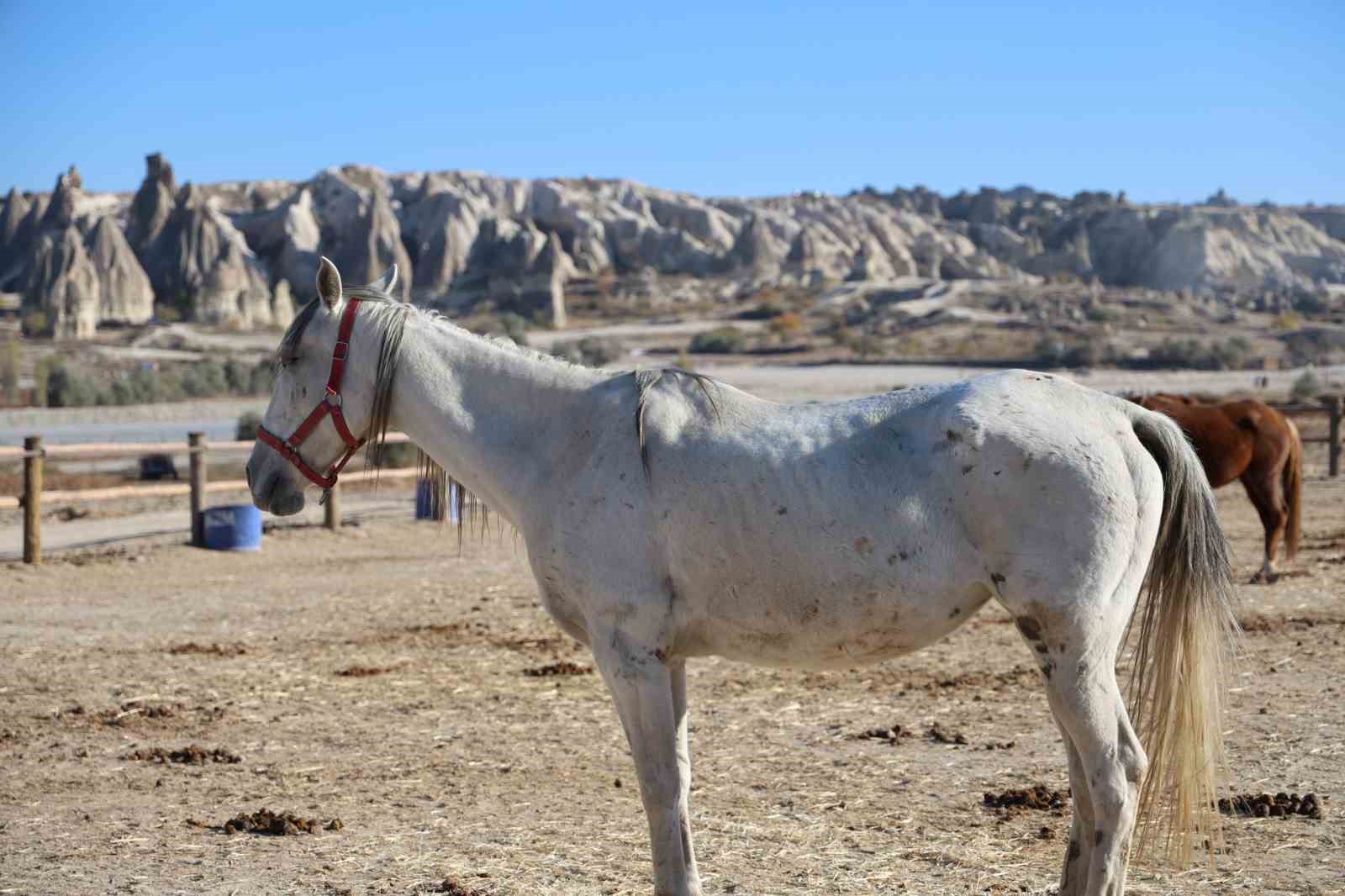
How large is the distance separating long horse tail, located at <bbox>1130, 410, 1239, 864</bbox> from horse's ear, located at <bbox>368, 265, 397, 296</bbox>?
2.45 m

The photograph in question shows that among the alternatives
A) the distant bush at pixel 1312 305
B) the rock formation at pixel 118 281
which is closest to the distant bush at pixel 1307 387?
the distant bush at pixel 1312 305

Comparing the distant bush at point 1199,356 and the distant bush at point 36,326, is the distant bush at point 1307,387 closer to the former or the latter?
the distant bush at point 1199,356

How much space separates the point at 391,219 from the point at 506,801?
282ft

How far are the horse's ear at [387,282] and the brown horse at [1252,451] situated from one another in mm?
7794

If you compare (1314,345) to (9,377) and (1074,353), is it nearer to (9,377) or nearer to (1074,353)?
(1074,353)

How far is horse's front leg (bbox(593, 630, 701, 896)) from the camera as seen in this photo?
3736 millimetres

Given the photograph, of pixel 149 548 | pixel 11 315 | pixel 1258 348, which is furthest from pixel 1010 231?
pixel 149 548

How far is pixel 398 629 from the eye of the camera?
9.29 m

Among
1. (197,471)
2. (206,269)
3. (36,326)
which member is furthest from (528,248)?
(197,471)

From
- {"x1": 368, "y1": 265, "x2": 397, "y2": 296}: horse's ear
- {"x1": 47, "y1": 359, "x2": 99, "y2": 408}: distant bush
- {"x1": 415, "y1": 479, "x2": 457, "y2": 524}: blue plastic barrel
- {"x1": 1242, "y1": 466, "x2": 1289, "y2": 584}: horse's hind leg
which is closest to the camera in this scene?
{"x1": 368, "y1": 265, "x2": 397, "y2": 296}: horse's ear

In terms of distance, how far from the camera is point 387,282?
14.6ft

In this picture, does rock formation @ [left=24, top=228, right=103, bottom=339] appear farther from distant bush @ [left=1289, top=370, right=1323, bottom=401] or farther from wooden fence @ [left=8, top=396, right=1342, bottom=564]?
distant bush @ [left=1289, top=370, right=1323, bottom=401]

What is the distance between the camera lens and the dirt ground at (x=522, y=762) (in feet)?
14.6

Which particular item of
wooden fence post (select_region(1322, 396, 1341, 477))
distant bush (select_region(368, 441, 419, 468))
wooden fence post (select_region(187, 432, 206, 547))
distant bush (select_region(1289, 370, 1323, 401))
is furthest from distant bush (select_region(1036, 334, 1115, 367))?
wooden fence post (select_region(187, 432, 206, 547))
